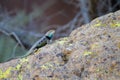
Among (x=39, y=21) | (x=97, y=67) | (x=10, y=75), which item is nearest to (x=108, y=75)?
(x=97, y=67)

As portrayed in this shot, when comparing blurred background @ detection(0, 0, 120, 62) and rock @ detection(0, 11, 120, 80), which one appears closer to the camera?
rock @ detection(0, 11, 120, 80)

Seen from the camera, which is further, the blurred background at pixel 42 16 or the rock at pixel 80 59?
the blurred background at pixel 42 16

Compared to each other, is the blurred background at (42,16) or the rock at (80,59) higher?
the blurred background at (42,16)

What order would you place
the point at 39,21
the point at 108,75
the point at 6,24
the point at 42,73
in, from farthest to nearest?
the point at 39,21 < the point at 6,24 < the point at 42,73 < the point at 108,75

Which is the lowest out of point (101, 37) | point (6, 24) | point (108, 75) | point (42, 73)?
point (108, 75)

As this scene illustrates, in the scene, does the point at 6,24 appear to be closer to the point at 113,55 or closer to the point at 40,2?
the point at 40,2
